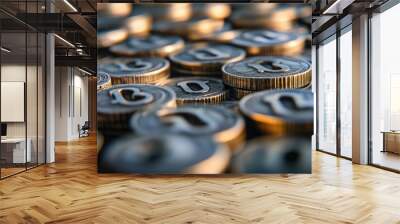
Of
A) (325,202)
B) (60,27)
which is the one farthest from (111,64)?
(325,202)

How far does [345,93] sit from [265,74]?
137 inches

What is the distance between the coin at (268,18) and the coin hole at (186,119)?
1680 millimetres

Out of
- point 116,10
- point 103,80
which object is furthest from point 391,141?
point 116,10

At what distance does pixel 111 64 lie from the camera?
6410 millimetres

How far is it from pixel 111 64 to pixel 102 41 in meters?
0.40

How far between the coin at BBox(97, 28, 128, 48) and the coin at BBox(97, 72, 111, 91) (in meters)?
0.47

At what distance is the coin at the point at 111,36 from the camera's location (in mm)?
6402

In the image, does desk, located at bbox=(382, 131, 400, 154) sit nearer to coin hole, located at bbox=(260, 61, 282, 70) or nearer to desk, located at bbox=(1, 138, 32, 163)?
coin hole, located at bbox=(260, 61, 282, 70)

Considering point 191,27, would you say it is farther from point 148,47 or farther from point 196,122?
point 196,122

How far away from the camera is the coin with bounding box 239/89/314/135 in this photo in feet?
20.1

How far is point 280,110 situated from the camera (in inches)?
243

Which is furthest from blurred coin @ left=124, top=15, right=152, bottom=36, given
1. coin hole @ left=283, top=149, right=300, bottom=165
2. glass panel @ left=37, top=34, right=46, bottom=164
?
coin hole @ left=283, top=149, right=300, bottom=165

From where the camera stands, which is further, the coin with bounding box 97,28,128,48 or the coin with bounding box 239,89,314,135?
the coin with bounding box 97,28,128,48

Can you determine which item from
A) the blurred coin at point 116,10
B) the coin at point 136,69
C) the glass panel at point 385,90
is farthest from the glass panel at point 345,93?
the blurred coin at point 116,10
